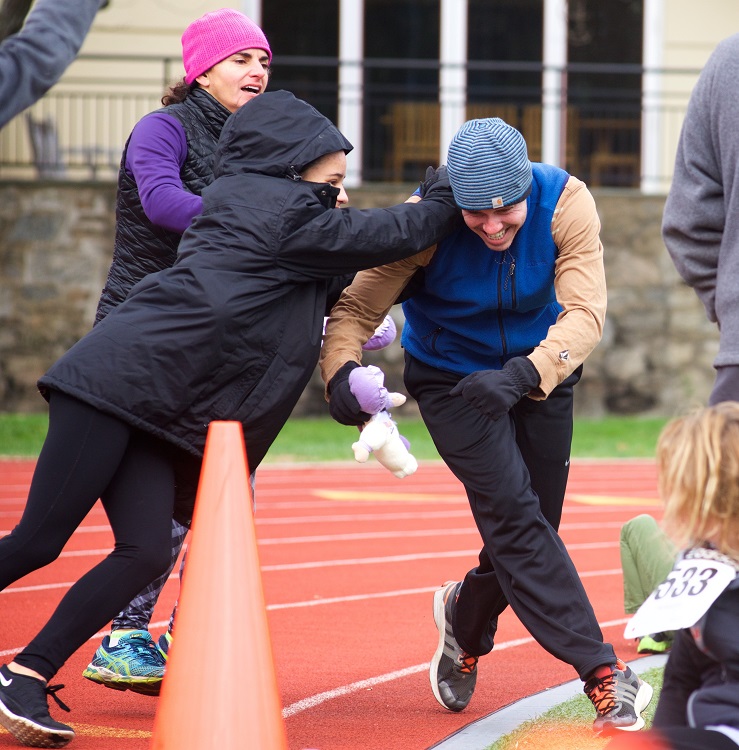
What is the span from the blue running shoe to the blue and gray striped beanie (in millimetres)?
1790

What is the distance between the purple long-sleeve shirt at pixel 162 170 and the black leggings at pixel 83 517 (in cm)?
76

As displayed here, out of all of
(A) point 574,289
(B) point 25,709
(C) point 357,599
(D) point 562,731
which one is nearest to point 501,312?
(A) point 574,289

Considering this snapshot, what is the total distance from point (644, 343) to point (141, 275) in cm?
1183

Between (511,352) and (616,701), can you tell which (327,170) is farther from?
(616,701)

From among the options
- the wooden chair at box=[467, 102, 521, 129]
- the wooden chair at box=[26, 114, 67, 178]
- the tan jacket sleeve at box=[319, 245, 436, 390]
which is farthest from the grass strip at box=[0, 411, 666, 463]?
the tan jacket sleeve at box=[319, 245, 436, 390]

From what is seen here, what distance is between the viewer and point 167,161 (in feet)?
14.0

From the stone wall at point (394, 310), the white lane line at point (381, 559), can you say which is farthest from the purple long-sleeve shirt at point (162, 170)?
the stone wall at point (394, 310)

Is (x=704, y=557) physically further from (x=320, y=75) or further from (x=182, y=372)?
(x=320, y=75)

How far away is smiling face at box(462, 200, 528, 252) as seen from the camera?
3.77 m

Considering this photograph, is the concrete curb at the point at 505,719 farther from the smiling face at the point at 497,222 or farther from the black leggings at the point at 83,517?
the smiling face at the point at 497,222

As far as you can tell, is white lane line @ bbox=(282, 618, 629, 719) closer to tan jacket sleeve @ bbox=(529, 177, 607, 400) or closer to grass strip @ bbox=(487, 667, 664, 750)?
grass strip @ bbox=(487, 667, 664, 750)

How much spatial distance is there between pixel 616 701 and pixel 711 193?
1476 millimetres

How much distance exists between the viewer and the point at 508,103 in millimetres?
17109

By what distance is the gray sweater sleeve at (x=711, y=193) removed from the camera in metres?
3.28
